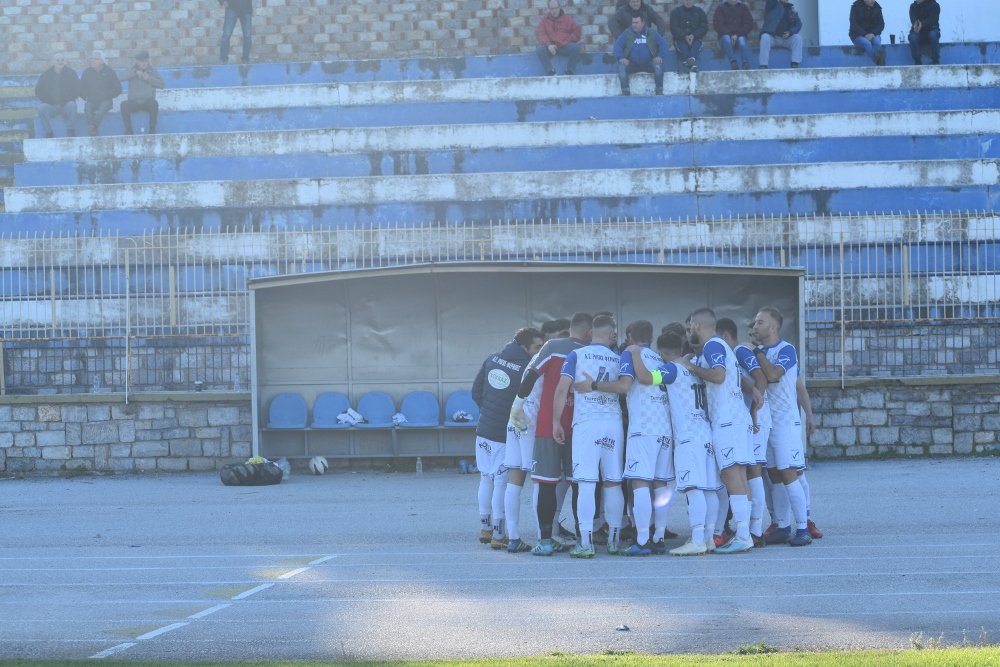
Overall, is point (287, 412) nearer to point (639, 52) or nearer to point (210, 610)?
point (210, 610)

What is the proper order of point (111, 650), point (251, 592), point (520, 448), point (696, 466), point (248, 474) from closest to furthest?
point (111, 650) → point (251, 592) → point (696, 466) → point (520, 448) → point (248, 474)

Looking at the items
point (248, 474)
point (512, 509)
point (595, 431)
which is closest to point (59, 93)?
point (248, 474)

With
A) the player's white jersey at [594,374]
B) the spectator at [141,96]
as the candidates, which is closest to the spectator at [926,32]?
the spectator at [141,96]

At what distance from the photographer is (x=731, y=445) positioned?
35.9ft

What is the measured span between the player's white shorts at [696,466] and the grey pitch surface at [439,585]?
594 millimetres

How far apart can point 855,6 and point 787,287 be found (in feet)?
33.6

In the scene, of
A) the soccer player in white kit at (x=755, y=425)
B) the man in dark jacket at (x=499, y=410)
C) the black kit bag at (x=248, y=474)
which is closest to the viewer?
the soccer player in white kit at (x=755, y=425)

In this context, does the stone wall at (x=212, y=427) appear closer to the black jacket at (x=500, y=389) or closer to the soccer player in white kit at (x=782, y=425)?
the soccer player in white kit at (x=782, y=425)

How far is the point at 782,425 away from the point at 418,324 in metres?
8.07

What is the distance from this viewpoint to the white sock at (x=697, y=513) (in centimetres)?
1090

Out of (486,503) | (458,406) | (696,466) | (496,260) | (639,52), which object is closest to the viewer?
(696,466)

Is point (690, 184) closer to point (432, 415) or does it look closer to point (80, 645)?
point (432, 415)

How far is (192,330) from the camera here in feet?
63.1

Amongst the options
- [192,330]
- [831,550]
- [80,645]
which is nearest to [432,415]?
[192,330]
